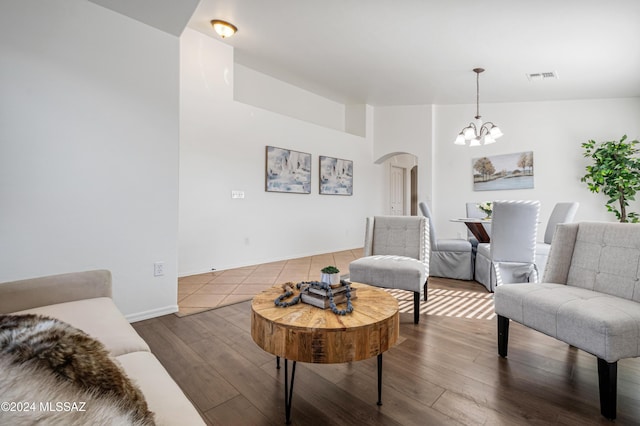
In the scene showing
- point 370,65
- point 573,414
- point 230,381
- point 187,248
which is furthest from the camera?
point 370,65

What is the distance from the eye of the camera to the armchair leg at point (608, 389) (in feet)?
4.24

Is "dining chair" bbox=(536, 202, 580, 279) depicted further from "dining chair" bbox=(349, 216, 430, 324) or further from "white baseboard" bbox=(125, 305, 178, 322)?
"white baseboard" bbox=(125, 305, 178, 322)

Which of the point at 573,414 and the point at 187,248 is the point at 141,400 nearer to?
the point at 573,414

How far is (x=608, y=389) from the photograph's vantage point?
1.30m

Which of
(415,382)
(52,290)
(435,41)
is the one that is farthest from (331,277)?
(435,41)

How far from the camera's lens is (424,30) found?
3.28 metres

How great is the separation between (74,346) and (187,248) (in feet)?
11.5

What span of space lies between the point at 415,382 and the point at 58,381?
5.14 feet

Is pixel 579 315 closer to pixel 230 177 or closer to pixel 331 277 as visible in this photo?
pixel 331 277

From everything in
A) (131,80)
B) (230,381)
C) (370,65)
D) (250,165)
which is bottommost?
(230,381)

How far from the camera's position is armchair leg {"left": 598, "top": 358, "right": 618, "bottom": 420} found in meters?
1.29

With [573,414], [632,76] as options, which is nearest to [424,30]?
[632,76]

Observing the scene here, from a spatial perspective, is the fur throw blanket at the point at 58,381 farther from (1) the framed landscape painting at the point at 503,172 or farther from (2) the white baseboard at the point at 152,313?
(1) the framed landscape painting at the point at 503,172

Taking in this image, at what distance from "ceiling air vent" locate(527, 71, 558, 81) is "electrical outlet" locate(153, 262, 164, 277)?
5307 millimetres
